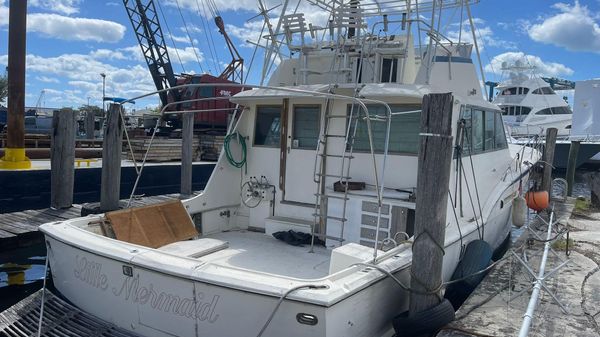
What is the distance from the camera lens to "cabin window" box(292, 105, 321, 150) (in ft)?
18.9

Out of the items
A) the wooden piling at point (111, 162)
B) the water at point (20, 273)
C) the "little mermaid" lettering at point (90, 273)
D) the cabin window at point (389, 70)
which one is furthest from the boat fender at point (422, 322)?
the wooden piling at point (111, 162)

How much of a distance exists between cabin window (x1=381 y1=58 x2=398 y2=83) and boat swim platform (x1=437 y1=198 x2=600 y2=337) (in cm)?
253

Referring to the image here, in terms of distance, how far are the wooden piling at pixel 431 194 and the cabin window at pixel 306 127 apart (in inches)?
83.2

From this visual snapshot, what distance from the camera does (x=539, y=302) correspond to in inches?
188

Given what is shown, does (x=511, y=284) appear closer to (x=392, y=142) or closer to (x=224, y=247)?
(x=392, y=142)

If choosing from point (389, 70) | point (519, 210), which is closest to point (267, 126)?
point (389, 70)

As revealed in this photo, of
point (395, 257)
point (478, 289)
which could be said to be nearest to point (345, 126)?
point (395, 257)

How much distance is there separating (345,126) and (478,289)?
92.9 inches

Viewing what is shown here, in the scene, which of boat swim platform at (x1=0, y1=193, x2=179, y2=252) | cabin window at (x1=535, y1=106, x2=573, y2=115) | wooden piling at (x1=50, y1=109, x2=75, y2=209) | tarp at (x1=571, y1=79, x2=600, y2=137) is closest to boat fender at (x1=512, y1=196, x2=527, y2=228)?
boat swim platform at (x1=0, y1=193, x2=179, y2=252)

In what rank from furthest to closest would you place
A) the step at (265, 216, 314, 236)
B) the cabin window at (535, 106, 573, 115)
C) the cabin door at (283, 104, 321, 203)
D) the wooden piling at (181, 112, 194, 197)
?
the cabin window at (535, 106, 573, 115)
the wooden piling at (181, 112, 194, 197)
the cabin door at (283, 104, 321, 203)
the step at (265, 216, 314, 236)

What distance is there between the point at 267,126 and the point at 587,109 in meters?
25.6

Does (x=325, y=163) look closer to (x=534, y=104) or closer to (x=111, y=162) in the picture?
(x=111, y=162)

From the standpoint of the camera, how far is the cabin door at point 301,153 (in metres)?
5.79

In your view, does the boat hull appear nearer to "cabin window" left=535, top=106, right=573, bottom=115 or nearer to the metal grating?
the metal grating
